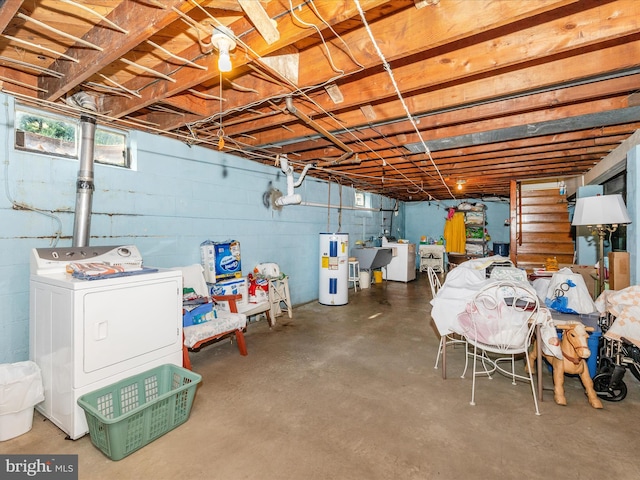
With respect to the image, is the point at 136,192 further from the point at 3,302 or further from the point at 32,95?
the point at 3,302

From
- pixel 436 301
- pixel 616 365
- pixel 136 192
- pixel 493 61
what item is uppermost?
pixel 493 61

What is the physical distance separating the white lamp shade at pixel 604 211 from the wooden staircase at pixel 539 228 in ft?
9.22

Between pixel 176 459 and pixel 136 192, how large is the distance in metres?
2.54

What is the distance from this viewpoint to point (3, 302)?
7.81ft

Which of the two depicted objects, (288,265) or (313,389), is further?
(288,265)

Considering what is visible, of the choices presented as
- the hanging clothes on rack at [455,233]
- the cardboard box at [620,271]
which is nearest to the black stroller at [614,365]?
the cardboard box at [620,271]

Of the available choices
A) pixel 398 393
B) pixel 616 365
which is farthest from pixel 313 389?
pixel 616 365

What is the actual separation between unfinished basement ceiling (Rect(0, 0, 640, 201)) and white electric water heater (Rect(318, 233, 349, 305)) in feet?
6.50

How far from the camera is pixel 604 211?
3.18 metres

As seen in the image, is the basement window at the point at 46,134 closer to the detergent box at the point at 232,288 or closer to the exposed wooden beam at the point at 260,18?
the detergent box at the point at 232,288

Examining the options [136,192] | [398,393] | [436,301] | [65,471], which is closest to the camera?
[65,471]

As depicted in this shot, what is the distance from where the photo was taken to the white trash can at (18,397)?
1.95 metres

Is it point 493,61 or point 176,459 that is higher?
point 493,61

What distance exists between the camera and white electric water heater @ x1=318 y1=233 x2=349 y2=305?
209 inches
